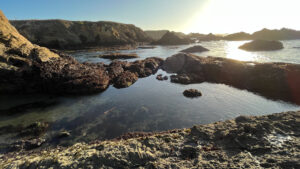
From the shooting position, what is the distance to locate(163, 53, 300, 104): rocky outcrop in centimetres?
1222

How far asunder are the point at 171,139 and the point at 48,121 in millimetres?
8329

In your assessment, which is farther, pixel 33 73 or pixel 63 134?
pixel 33 73

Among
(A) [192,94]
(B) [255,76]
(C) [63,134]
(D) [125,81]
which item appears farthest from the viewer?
(D) [125,81]

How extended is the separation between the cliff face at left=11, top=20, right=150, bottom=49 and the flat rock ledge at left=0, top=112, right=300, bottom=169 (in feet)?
256

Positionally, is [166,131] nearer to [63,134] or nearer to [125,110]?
[125,110]

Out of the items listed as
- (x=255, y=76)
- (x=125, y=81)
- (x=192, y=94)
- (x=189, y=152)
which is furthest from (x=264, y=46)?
(x=189, y=152)

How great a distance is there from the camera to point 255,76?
1459cm

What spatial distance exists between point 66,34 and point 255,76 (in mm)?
84720

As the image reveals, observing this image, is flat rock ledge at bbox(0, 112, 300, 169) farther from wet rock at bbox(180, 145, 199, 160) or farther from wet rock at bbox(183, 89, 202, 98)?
wet rock at bbox(183, 89, 202, 98)

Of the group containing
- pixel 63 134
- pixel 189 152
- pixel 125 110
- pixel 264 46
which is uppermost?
pixel 264 46

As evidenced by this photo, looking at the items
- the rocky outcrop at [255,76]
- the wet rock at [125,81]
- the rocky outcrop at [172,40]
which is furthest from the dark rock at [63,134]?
the rocky outcrop at [172,40]

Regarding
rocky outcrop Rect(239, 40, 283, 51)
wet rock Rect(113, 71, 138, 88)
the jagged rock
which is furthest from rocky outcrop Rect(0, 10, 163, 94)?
rocky outcrop Rect(239, 40, 283, 51)

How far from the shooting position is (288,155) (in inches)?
156

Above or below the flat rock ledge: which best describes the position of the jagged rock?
above
